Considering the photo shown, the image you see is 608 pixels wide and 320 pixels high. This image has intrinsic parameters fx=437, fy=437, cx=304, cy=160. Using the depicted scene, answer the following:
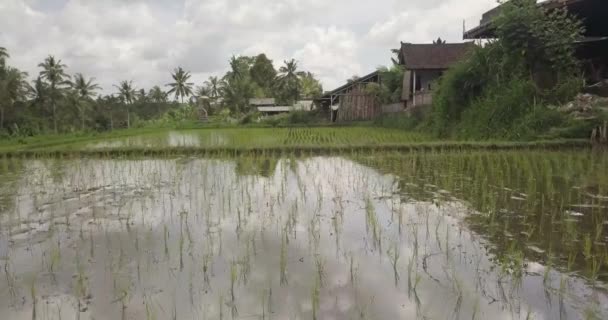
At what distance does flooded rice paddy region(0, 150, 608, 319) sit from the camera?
103 inches

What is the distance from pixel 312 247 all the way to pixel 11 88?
34.8 metres

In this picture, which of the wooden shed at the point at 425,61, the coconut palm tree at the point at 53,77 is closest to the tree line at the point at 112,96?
the coconut palm tree at the point at 53,77

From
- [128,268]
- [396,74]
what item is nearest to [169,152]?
[128,268]

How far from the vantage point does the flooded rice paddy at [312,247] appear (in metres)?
2.61

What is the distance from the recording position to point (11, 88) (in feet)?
102

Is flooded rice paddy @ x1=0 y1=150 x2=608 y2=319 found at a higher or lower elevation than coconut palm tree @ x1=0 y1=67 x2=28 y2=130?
lower

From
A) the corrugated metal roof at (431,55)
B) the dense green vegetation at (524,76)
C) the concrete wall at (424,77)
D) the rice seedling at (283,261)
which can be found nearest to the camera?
the rice seedling at (283,261)

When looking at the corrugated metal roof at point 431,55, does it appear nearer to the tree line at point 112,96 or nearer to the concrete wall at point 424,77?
the concrete wall at point 424,77

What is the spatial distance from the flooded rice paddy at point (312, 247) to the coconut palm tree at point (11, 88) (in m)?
27.3

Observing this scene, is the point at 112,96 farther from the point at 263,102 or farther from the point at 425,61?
the point at 425,61

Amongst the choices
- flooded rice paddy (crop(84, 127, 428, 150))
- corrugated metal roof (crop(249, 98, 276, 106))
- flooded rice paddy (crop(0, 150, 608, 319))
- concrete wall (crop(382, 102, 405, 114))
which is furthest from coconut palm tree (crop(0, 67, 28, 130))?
flooded rice paddy (crop(0, 150, 608, 319))

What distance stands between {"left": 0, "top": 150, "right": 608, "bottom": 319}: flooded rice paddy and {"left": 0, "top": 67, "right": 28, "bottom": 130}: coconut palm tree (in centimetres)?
2734

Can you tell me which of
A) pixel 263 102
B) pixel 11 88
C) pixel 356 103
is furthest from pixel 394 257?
pixel 263 102

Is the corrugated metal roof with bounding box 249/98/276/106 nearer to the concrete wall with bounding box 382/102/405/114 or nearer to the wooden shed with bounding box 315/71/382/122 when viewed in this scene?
the wooden shed with bounding box 315/71/382/122
